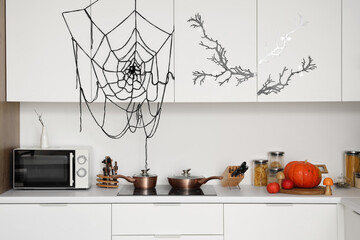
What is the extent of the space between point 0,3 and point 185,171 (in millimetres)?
1514

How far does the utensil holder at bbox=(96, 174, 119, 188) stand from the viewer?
2721 mm

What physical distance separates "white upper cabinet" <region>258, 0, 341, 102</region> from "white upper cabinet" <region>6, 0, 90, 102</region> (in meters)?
1.10

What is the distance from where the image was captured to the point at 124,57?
103 inches

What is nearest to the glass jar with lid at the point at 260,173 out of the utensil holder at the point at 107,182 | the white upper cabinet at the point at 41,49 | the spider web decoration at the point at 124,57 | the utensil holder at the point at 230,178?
the utensil holder at the point at 230,178

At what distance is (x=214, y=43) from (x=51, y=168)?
4.15 feet

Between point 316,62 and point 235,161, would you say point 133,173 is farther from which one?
point 316,62

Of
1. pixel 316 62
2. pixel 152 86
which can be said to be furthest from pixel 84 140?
pixel 316 62

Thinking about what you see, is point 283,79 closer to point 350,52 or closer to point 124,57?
point 350,52

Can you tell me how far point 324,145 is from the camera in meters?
2.94

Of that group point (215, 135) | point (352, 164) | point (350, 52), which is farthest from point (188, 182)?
point (350, 52)
